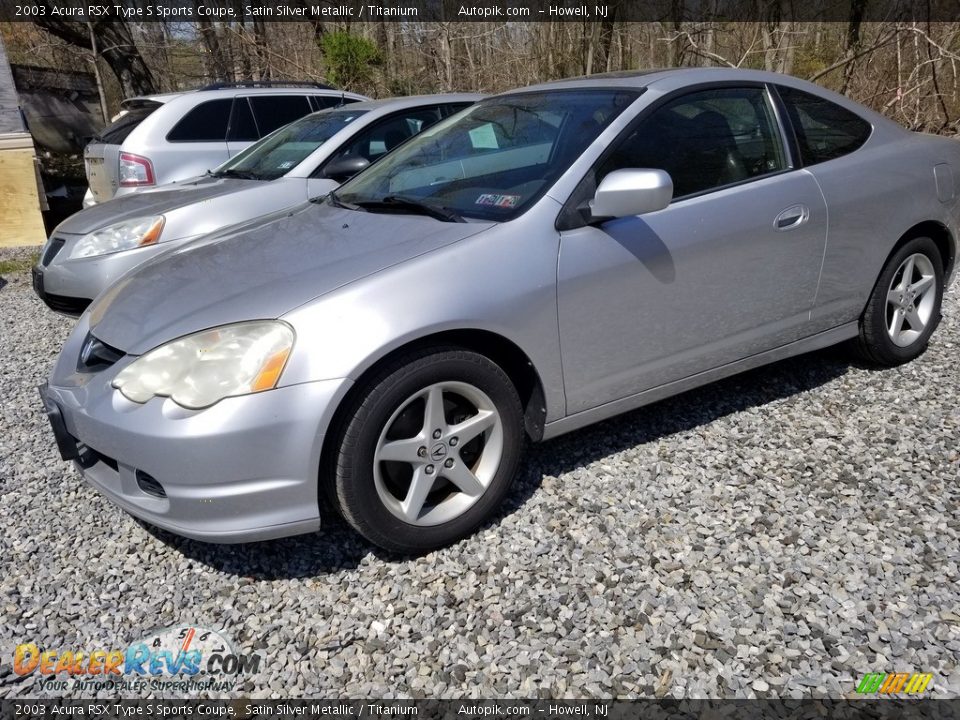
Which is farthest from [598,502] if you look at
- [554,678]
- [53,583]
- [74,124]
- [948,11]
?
[74,124]

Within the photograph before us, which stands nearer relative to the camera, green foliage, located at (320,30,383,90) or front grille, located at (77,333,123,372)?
front grille, located at (77,333,123,372)

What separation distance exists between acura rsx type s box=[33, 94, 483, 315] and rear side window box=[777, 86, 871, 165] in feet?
8.30

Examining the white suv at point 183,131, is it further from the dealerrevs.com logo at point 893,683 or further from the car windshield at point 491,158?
the dealerrevs.com logo at point 893,683

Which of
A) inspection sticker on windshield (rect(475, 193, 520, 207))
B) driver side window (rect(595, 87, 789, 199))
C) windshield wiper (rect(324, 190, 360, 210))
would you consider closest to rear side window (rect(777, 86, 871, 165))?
driver side window (rect(595, 87, 789, 199))

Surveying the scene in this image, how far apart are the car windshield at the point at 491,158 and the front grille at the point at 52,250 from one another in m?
2.63

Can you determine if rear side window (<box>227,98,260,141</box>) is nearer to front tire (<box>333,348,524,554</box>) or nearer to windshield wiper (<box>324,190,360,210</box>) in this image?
windshield wiper (<box>324,190,360,210</box>)

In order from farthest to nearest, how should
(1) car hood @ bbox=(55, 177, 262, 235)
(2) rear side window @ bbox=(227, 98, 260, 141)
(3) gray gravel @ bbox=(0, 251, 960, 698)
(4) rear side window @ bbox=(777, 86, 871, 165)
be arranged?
(2) rear side window @ bbox=(227, 98, 260, 141) → (1) car hood @ bbox=(55, 177, 262, 235) → (4) rear side window @ bbox=(777, 86, 871, 165) → (3) gray gravel @ bbox=(0, 251, 960, 698)

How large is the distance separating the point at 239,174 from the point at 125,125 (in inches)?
84.3

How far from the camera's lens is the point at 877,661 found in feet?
7.23

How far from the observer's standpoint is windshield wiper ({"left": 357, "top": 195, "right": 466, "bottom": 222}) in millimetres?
2987

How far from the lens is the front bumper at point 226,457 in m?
2.37

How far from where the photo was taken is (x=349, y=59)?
1380cm
